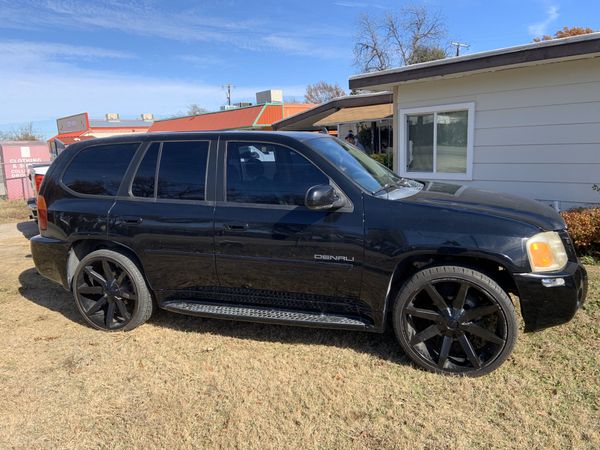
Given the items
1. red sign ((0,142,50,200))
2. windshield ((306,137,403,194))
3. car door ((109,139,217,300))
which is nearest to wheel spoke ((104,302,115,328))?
car door ((109,139,217,300))

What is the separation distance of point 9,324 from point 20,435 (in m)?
2.15

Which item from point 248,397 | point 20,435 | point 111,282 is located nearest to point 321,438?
point 248,397

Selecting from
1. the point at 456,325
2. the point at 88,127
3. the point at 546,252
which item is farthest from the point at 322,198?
the point at 88,127

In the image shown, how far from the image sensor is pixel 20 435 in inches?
114

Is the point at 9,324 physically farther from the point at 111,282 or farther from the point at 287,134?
the point at 287,134

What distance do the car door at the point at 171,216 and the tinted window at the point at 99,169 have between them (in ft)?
0.56

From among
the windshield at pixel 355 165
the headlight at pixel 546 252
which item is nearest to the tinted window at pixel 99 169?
the windshield at pixel 355 165

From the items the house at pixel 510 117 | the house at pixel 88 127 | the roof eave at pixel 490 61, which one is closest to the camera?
the roof eave at pixel 490 61

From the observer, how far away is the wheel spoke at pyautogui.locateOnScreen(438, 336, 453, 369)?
333cm

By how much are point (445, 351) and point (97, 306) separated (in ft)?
10.3

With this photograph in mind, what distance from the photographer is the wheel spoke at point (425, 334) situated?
3356mm

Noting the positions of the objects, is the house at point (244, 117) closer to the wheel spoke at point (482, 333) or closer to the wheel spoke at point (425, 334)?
the wheel spoke at point (425, 334)

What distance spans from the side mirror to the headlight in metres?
1.35

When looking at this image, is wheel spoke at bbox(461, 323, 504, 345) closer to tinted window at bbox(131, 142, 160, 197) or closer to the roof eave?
tinted window at bbox(131, 142, 160, 197)
